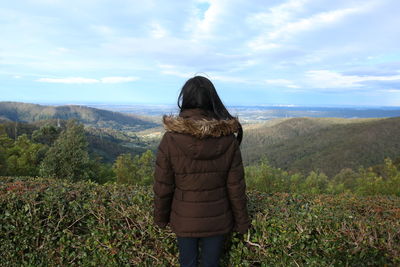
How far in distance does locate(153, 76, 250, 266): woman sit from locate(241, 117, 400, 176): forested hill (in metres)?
70.4

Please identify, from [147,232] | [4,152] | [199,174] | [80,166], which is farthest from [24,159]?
[199,174]

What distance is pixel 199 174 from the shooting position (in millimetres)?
2234

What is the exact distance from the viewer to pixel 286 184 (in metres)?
27.0

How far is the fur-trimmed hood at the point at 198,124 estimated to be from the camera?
2109mm

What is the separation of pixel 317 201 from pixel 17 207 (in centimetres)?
358

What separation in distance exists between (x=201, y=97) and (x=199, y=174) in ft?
2.05

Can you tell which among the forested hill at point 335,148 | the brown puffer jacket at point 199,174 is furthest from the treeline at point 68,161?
the forested hill at point 335,148

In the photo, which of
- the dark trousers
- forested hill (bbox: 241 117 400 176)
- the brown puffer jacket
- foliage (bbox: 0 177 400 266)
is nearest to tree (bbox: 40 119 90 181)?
foliage (bbox: 0 177 400 266)

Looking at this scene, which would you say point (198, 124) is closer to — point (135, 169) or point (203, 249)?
point (203, 249)

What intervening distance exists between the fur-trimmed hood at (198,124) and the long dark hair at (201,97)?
2.2 inches

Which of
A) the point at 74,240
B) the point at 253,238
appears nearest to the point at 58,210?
the point at 74,240

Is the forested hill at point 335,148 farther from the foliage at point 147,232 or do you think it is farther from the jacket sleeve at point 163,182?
the jacket sleeve at point 163,182

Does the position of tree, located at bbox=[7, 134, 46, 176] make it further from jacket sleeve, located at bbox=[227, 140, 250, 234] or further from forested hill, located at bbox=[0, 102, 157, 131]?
forested hill, located at bbox=[0, 102, 157, 131]

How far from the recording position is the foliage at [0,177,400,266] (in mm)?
2396
